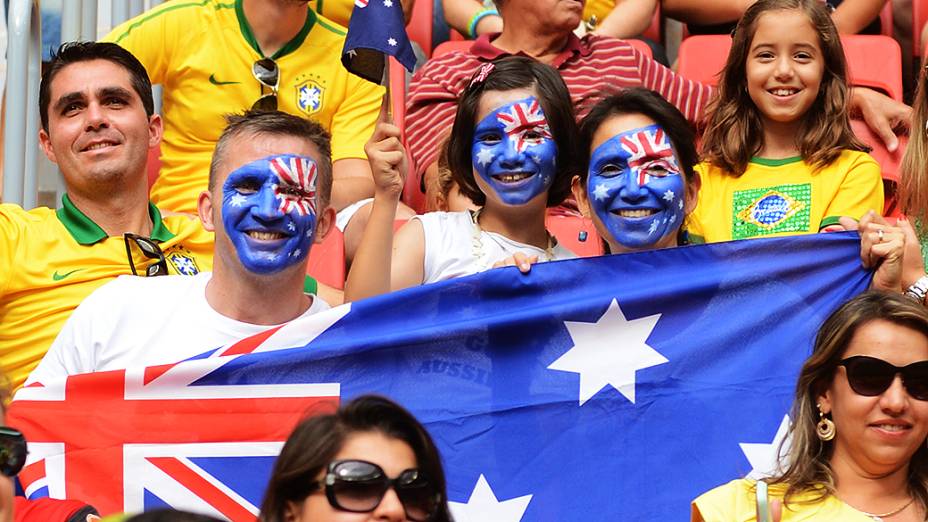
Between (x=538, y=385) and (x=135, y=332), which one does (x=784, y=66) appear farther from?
(x=135, y=332)

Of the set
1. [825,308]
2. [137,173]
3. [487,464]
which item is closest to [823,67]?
[825,308]

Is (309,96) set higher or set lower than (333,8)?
lower

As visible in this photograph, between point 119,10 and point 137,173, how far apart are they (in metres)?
1.40

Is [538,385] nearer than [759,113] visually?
Yes

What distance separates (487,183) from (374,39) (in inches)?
20.0

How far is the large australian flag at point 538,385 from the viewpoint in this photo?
166 inches

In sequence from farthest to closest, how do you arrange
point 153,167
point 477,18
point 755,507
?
point 477,18, point 153,167, point 755,507

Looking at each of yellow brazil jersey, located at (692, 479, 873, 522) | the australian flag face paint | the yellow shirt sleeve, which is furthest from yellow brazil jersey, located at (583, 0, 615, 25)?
yellow brazil jersey, located at (692, 479, 873, 522)

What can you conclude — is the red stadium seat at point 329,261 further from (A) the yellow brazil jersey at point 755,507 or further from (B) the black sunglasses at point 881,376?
(B) the black sunglasses at point 881,376

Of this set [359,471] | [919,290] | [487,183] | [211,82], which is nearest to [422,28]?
[211,82]

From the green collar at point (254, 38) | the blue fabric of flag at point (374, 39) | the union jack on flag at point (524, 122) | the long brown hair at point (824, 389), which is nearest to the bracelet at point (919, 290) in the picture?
the long brown hair at point (824, 389)

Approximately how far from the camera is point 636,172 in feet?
14.9

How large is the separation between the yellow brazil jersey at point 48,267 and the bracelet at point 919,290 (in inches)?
83.4

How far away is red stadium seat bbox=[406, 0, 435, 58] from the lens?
23.0 feet
